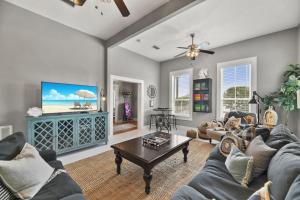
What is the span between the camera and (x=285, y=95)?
334 cm

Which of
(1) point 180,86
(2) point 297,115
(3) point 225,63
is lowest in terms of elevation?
(2) point 297,115

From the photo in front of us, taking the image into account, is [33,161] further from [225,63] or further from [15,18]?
[225,63]

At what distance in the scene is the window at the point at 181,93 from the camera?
5621 mm

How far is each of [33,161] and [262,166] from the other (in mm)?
2249

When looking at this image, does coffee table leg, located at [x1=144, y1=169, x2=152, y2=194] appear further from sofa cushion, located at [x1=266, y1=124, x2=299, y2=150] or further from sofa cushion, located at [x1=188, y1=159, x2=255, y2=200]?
sofa cushion, located at [x1=266, y1=124, x2=299, y2=150]

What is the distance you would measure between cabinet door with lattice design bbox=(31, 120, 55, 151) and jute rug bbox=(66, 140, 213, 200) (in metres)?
0.71

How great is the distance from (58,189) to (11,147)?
24.8 inches

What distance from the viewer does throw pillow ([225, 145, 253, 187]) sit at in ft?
4.51

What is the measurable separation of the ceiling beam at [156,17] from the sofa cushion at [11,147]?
291cm

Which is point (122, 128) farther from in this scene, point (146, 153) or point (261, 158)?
point (261, 158)

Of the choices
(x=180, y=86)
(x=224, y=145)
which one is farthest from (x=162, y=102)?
(x=224, y=145)

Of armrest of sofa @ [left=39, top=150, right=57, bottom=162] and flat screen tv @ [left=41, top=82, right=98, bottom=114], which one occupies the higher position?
flat screen tv @ [left=41, top=82, right=98, bottom=114]

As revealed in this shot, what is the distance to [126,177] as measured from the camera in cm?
225

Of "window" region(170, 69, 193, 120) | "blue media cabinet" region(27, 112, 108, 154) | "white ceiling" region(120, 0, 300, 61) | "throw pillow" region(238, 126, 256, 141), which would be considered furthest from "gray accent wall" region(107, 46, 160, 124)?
"throw pillow" region(238, 126, 256, 141)
